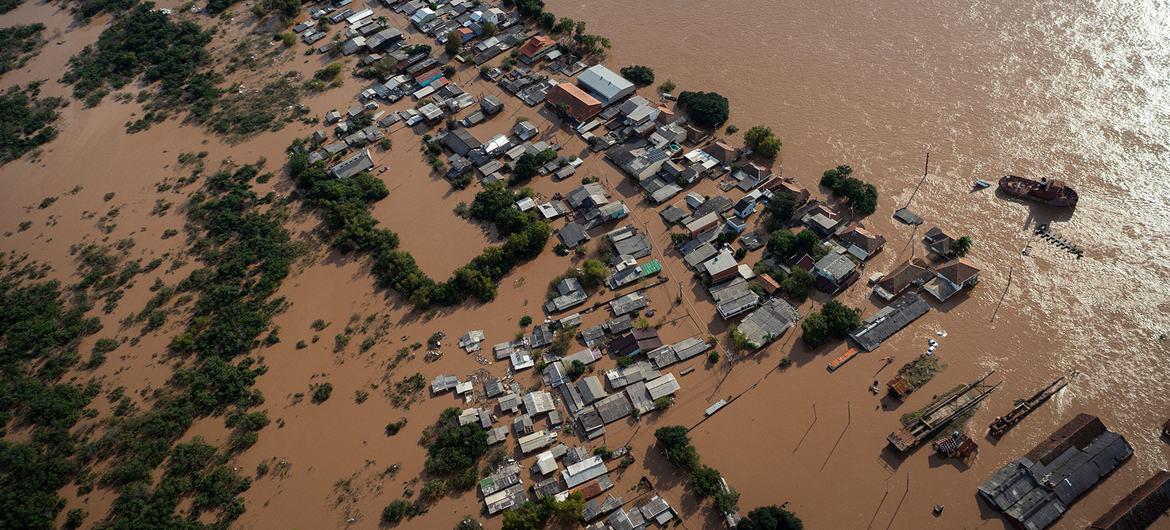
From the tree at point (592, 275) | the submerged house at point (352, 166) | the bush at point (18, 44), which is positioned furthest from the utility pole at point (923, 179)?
the bush at point (18, 44)

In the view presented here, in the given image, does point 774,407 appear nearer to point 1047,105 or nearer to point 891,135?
point 891,135

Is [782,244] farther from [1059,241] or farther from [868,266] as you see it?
[1059,241]

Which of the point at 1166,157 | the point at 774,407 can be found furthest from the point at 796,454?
the point at 1166,157

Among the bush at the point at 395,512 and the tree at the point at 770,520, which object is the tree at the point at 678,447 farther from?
the bush at the point at 395,512

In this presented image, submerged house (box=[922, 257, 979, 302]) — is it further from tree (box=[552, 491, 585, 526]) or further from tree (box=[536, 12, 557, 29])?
tree (box=[536, 12, 557, 29])

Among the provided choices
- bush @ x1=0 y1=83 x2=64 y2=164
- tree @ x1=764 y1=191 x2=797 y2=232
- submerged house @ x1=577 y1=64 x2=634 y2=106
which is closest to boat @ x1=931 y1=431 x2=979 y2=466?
tree @ x1=764 y1=191 x2=797 y2=232
